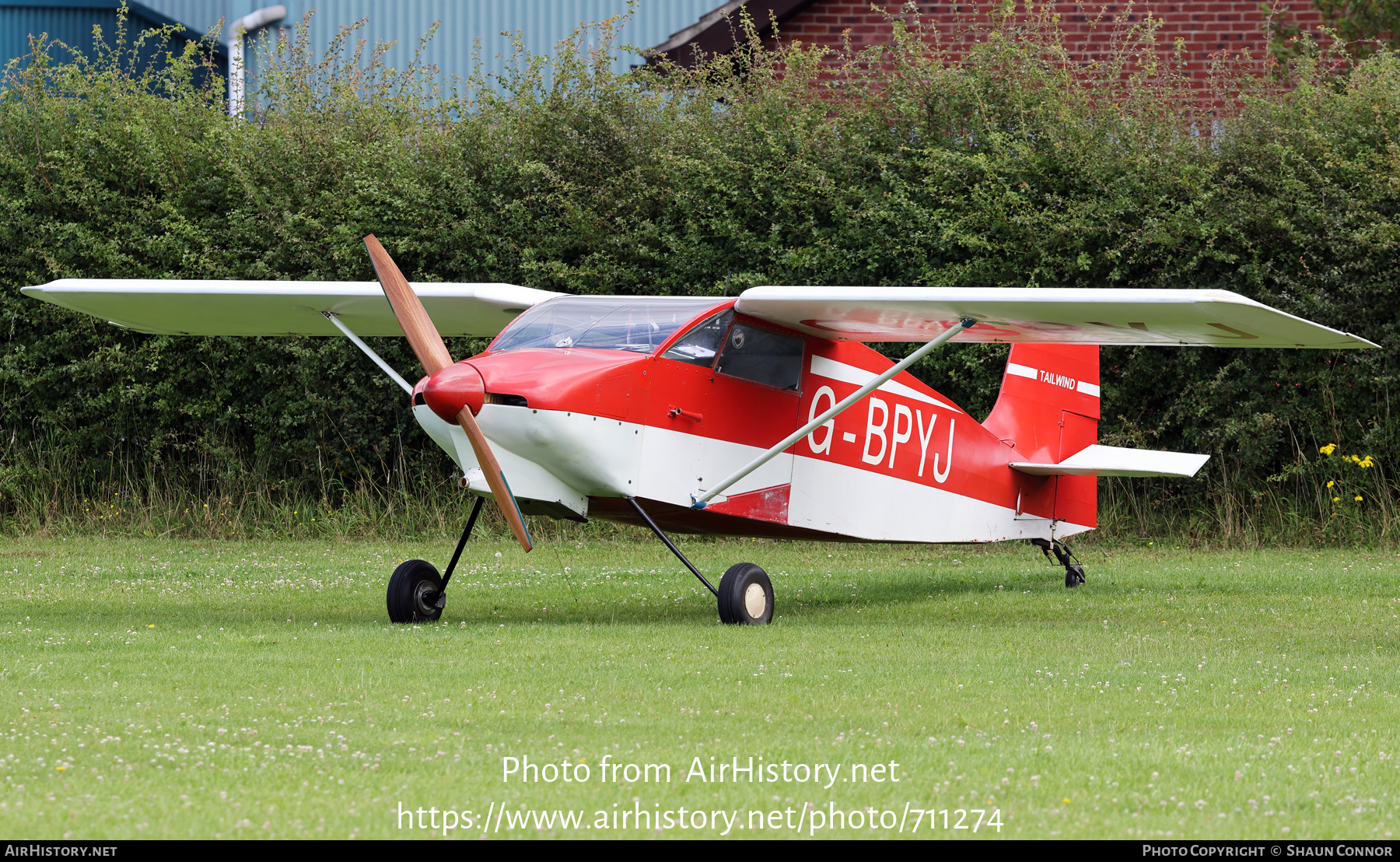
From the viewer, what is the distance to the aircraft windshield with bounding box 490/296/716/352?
8.77m

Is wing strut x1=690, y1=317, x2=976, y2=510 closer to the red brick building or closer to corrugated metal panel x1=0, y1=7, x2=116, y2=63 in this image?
the red brick building

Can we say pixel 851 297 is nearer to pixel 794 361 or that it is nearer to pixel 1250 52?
pixel 794 361

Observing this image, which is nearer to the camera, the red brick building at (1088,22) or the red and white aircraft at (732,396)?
the red and white aircraft at (732,396)

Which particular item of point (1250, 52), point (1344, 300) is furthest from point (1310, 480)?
point (1250, 52)

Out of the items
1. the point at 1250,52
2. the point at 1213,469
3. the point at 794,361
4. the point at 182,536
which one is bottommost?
the point at 182,536

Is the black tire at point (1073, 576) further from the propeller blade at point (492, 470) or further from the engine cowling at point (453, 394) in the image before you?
the engine cowling at point (453, 394)

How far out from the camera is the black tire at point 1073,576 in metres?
11.1

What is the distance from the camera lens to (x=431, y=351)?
27.1 ft

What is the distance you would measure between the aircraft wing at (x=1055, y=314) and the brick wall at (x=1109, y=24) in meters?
11.0

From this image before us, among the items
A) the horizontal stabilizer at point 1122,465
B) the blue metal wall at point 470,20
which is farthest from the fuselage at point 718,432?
the blue metal wall at point 470,20

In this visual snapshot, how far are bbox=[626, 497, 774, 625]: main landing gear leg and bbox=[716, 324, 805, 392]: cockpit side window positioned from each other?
1147mm

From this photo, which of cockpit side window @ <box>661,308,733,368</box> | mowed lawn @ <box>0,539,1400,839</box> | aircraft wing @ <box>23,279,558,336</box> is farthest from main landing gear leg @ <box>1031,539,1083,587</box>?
aircraft wing @ <box>23,279,558,336</box>

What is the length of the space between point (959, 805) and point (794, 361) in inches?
225

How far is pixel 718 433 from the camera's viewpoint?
909 cm
